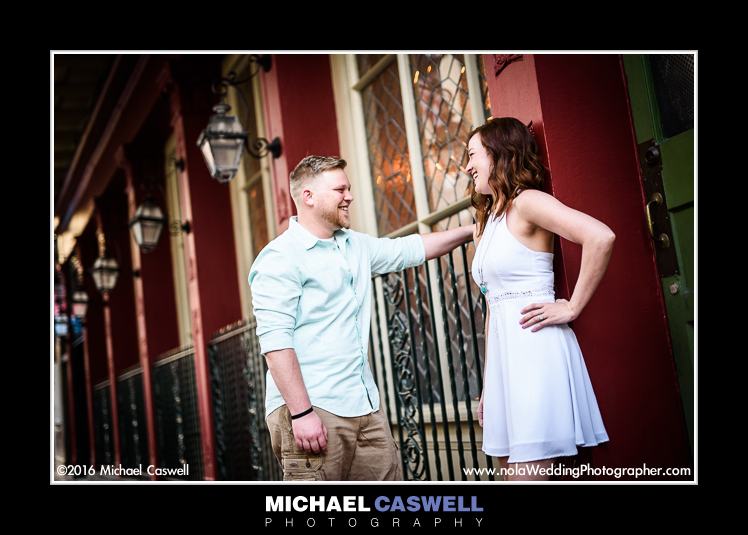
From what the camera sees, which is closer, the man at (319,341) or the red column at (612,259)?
the man at (319,341)

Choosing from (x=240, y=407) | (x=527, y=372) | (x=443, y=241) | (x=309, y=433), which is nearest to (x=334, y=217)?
(x=443, y=241)

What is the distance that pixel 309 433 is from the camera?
9.02 feet

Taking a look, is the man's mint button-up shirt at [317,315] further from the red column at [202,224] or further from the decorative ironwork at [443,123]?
the red column at [202,224]

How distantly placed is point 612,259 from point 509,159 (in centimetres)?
65

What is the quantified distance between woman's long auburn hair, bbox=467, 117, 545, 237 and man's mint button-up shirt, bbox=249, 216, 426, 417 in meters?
0.66

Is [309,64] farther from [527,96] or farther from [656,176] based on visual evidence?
[656,176]

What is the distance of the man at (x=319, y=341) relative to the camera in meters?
2.79

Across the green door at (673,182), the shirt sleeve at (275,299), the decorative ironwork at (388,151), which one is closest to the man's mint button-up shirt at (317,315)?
the shirt sleeve at (275,299)

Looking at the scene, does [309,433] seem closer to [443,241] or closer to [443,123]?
[443,241]

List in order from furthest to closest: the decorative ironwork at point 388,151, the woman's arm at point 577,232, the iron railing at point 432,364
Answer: the decorative ironwork at point 388,151 → the iron railing at point 432,364 → the woman's arm at point 577,232

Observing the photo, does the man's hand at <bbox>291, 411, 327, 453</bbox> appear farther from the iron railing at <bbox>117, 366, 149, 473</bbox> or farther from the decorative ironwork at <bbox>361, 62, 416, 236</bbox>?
the iron railing at <bbox>117, 366, 149, 473</bbox>

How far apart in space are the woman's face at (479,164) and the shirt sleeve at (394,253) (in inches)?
22.1

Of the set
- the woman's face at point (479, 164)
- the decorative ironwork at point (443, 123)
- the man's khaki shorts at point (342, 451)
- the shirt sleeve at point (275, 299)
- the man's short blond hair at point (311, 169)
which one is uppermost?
the decorative ironwork at point (443, 123)

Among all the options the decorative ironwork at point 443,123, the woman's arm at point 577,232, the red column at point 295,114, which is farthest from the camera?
the red column at point 295,114
